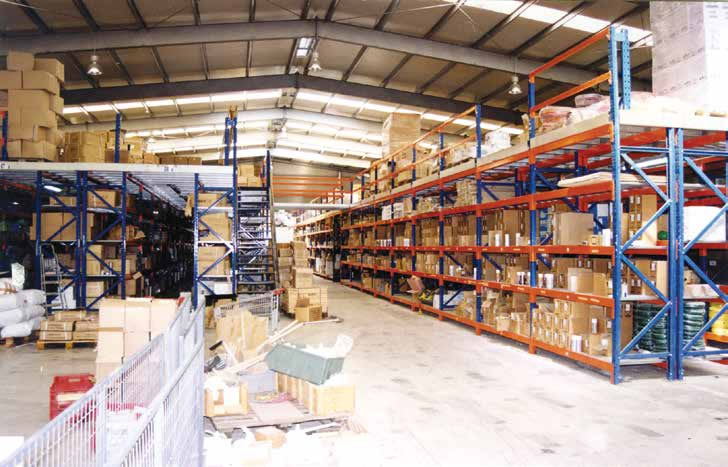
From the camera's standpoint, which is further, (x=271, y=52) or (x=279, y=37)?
(x=271, y=52)

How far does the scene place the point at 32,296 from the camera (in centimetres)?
907

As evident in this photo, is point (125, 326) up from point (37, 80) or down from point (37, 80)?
down

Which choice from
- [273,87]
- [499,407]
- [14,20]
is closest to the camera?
[499,407]

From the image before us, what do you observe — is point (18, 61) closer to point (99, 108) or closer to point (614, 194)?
point (99, 108)

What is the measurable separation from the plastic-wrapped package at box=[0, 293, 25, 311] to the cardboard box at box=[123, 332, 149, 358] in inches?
142

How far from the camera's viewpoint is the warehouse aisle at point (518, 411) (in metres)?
4.18

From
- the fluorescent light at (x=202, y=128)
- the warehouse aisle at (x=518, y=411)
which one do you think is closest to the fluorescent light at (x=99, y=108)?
the fluorescent light at (x=202, y=128)

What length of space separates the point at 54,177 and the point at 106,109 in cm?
775

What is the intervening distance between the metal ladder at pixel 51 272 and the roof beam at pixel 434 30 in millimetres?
9420

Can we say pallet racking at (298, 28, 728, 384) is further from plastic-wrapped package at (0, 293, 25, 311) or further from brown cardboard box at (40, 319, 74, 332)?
plastic-wrapped package at (0, 293, 25, 311)

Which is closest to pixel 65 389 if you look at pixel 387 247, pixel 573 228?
pixel 573 228

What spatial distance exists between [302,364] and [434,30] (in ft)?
34.4

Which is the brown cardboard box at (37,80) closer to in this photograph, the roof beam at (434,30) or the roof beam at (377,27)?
the roof beam at (377,27)

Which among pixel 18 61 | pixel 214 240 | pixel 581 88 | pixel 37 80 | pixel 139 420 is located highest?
pixel 18 61
